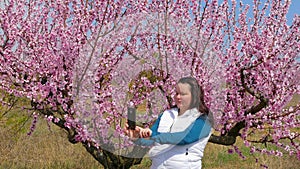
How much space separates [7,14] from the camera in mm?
5652

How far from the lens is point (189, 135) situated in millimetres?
2828

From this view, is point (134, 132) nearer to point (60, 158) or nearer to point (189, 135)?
point (189, 135)

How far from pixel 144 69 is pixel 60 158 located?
13.3 feet

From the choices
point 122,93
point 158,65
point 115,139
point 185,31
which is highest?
point 185,31

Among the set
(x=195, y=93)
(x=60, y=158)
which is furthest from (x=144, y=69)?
(x=60, y=158)

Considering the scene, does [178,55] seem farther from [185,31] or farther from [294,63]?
[294,63]

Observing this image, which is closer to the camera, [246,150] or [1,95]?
[1,95]

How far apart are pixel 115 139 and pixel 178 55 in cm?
140

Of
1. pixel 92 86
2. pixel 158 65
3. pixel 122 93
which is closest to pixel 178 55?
pixel 158 65

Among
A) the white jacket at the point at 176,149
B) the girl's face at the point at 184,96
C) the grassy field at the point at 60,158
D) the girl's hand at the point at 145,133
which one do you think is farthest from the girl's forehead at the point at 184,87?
the grassy field at the point at 60,158

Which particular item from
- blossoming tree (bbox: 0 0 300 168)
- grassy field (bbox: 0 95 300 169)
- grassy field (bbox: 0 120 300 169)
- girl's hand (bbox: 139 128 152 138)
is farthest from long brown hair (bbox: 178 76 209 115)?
grassy field (bbox: 0 120 300 169)

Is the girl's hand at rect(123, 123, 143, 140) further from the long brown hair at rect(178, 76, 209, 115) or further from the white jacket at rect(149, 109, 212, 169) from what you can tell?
the long brown hair at rect(178, 76, 209, 115)

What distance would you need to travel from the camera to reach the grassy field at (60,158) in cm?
757

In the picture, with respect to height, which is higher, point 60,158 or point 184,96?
point 184,96
